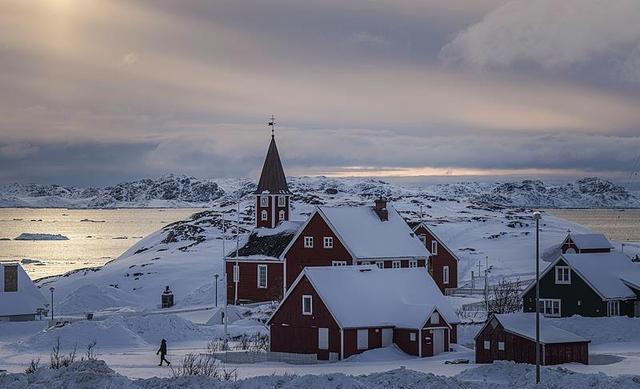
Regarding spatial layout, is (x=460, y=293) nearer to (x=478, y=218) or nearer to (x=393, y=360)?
(x=393, y=360)

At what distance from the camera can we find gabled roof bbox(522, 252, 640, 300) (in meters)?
61.9

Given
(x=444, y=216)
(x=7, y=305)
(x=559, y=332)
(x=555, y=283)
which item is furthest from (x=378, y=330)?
(x=444, y=216)

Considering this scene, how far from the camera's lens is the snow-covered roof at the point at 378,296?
180 feet

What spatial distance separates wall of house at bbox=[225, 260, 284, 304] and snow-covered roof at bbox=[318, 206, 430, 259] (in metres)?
6.17

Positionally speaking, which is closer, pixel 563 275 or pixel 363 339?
pixel 363 339

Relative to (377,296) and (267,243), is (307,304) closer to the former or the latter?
(377,296)

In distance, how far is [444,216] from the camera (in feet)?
616

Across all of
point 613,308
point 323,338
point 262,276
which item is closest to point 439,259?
point 262,276

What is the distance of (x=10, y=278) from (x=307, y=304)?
28.1m

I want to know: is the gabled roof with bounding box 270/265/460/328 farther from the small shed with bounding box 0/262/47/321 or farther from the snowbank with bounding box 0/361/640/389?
the small shed with bounding box 0/262/47/321

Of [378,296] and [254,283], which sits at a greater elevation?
[378,296]

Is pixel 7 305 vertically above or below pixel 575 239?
below

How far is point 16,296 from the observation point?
74625 millimetres

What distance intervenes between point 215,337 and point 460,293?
2736 centimetres
